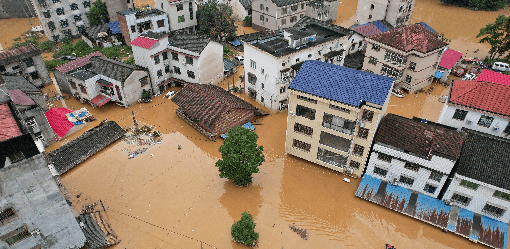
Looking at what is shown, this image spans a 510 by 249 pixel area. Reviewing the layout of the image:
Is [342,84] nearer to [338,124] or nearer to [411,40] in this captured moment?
[338,124]

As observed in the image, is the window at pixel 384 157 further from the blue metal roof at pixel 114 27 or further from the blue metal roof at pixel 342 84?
the blue metal roof at pixel 114 27

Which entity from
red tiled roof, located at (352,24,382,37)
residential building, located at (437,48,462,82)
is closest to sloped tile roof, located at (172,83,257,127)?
red tiled roof, located at (352,24,382,37)

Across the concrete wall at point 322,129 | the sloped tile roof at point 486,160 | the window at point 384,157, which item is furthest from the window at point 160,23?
the sloped tile roof at point 486,160

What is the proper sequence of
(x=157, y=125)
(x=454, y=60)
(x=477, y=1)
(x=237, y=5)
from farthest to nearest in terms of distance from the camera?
(x=477, y=1) < (x=237, y=5) < (x=454, y=60) < (x=157, y=125)

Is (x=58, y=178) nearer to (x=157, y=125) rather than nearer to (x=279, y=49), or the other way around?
(x=157, y=125)

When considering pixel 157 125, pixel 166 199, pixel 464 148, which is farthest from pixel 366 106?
pixel 157 125

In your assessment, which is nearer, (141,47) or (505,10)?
(141,47)

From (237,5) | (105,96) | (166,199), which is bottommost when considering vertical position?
(166,199)

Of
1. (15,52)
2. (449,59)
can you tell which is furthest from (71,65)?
(449,59)
